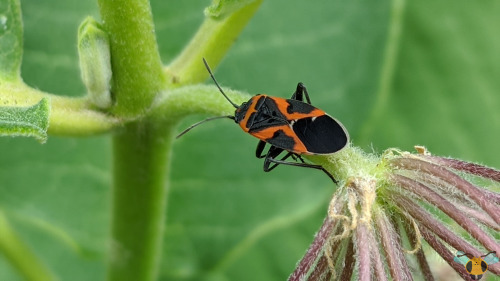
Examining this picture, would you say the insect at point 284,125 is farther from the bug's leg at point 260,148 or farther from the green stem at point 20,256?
the green stem at point 20,256

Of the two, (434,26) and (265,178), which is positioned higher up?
(434,26)

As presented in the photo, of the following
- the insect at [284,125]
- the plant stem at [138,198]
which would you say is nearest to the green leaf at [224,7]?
the insect at [284,125]

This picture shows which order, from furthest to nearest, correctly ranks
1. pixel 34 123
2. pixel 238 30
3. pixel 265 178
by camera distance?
pixel 265 178, pixel 238 30, pixel 34 123

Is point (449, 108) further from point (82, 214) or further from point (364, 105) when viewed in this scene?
point (82, 214)

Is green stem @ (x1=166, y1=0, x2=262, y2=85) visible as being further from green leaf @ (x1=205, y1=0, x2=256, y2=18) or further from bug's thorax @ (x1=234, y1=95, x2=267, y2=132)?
bug's thorax @ (x1=234, y1=95, x2=267, y2=132)

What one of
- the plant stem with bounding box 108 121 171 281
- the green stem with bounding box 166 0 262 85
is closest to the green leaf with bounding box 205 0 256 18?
the green stem with bounding box 166 0 262 85

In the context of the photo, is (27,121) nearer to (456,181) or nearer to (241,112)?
(241,112)

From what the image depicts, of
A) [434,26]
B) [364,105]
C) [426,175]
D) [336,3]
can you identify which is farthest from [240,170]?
[426,175]
